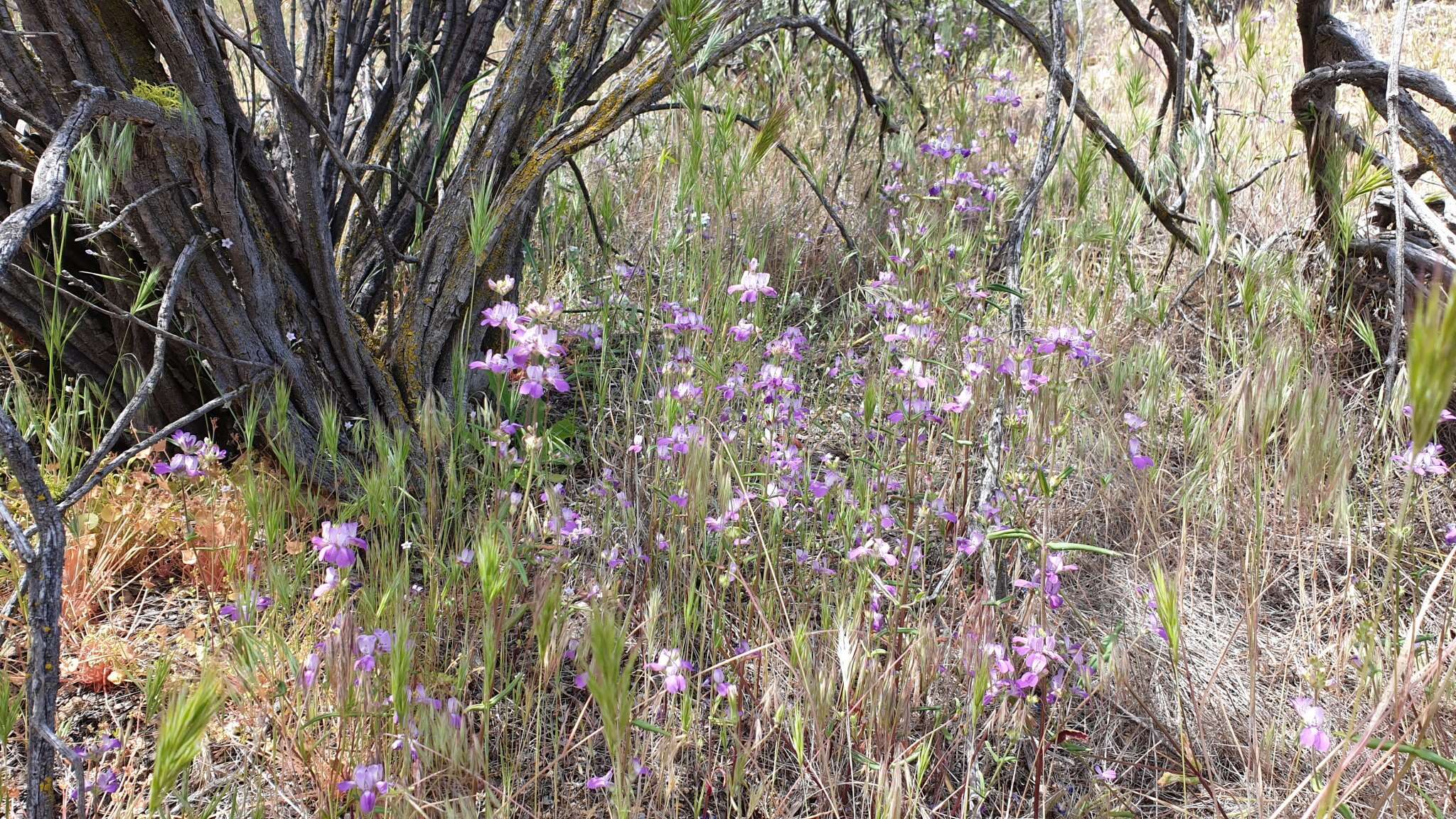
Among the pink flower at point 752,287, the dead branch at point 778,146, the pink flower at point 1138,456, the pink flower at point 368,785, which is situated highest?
the dead branch at point 778,146

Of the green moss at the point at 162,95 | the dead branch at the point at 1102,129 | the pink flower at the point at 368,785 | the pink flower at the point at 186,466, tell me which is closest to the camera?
the pink flower at the point at 368,785

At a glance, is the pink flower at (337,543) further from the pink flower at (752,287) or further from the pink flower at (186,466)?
the pink flower at (752,287)

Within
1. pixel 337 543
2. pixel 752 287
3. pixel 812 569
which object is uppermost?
pixel 752 287

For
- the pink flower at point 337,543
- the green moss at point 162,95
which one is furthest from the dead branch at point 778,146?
the pink flower at point 337,543

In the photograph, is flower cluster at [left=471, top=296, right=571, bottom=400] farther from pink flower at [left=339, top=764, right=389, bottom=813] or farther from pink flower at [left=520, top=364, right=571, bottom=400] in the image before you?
pink flower at [left=339, top=764, right=389, bottom=813]

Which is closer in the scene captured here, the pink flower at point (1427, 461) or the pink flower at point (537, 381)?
the pink flower at point (537, 381)

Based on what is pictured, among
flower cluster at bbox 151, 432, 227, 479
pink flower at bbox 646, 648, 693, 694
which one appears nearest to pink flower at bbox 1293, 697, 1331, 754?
pink flower at bbox 646, 648, 693, 694

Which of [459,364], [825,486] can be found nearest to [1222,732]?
[825,486]

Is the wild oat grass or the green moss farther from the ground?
the green moss

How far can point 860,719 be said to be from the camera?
1690mm

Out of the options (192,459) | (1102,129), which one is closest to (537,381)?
(192,459)

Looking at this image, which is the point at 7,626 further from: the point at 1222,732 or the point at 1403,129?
the point at 1403,129

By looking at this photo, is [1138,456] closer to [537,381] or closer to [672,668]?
[672,668]

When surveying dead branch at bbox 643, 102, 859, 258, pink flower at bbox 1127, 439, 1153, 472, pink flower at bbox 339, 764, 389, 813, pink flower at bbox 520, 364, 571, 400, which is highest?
dead branch at bbox 643, 102, 859, 258
